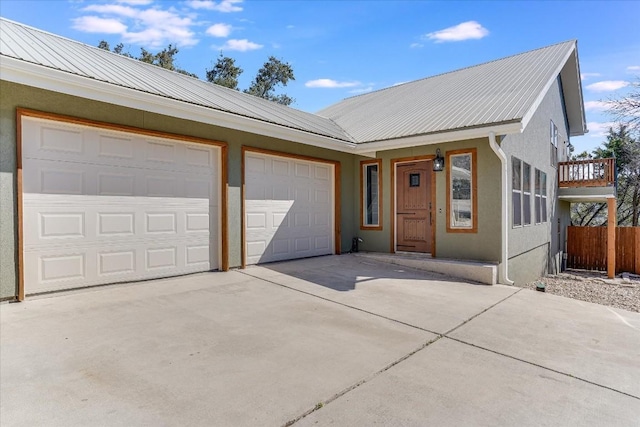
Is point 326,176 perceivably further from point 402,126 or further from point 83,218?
point 83,218

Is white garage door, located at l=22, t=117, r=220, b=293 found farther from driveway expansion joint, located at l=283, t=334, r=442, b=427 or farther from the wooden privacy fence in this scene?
the wooden privacy fence

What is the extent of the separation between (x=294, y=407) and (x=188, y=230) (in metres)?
4.40

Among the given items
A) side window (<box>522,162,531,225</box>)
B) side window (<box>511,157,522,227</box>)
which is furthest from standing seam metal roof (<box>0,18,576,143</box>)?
side window (<box>522,162,531,225</box>)

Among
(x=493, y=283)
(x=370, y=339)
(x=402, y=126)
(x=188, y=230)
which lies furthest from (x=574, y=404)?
(x=402, y=126)

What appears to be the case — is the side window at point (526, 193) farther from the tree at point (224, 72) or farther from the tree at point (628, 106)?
the tree at point (224, 72)

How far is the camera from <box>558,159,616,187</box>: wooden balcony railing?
1145cm

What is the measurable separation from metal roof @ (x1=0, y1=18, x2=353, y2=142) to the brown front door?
6.94 feet

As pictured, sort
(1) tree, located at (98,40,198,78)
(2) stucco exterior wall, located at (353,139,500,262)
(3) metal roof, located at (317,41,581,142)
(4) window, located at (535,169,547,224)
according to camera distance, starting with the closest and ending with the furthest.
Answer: (2) stucco exterior wall, located at (353,139,500,262) < (3) metal roof, located at (317,41,581,142) < (4) window, located at (535,169,547,224) < (1) tree, located at (98,40,198,78)

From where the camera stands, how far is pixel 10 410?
7.37ft

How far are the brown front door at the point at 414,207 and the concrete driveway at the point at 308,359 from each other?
9.30ft

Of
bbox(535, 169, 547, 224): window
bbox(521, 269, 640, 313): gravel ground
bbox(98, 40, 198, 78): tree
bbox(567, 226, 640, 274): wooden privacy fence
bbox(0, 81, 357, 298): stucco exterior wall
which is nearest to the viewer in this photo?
bbox(0, 81, 357, 298): stucco exterior wall

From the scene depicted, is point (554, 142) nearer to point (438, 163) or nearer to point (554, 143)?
point (554, 143)

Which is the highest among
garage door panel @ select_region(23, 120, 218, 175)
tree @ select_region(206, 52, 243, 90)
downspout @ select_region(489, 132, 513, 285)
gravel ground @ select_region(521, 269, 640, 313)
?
tree @ select_region(206, 52, 243, 90)

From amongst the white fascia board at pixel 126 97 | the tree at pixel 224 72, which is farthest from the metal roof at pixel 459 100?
the tree at pixel 224 72
